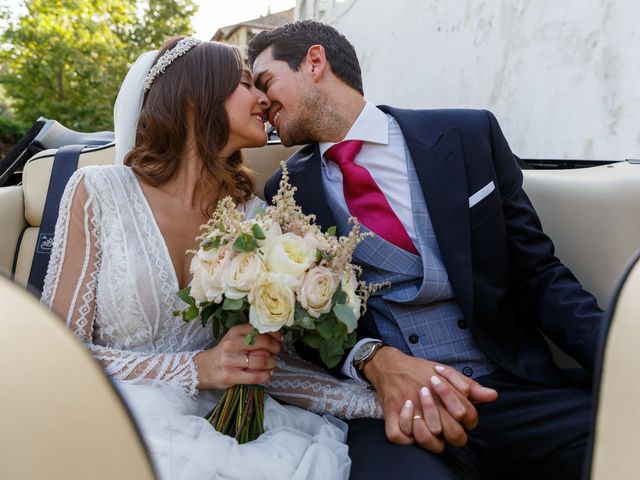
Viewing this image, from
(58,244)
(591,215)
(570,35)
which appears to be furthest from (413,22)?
(58,244)

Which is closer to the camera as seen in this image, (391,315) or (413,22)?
(391,315)

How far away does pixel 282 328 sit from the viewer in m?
1.40

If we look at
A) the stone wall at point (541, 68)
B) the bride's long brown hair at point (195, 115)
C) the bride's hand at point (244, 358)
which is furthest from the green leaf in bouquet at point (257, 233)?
the stone wall at point (541, 68)

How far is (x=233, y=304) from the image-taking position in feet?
4.32

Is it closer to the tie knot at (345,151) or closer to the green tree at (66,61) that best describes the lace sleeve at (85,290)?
the tie knot at (345,151)

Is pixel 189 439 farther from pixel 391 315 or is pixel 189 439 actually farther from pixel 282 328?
pixel 391 315

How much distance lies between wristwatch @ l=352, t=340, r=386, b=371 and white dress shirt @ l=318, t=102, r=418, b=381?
0.39 metres

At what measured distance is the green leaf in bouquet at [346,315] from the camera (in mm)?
1317

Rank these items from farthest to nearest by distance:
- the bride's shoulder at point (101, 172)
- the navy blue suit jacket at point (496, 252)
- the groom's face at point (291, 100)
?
the groom's face at point (291, 100)
the bride's shoulder at point (101, 172)
the navy blue suit jacket at point (496, 252)

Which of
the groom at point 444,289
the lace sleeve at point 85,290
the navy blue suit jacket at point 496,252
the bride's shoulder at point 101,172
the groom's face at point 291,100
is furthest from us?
the groom's face at point 291,100

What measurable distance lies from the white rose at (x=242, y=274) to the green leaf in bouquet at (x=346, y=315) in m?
0.18

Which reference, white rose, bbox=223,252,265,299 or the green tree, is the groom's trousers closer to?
white rose, bbox=223,252,265,299

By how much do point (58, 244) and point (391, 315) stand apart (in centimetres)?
98

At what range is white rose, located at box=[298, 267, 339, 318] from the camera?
129cm
